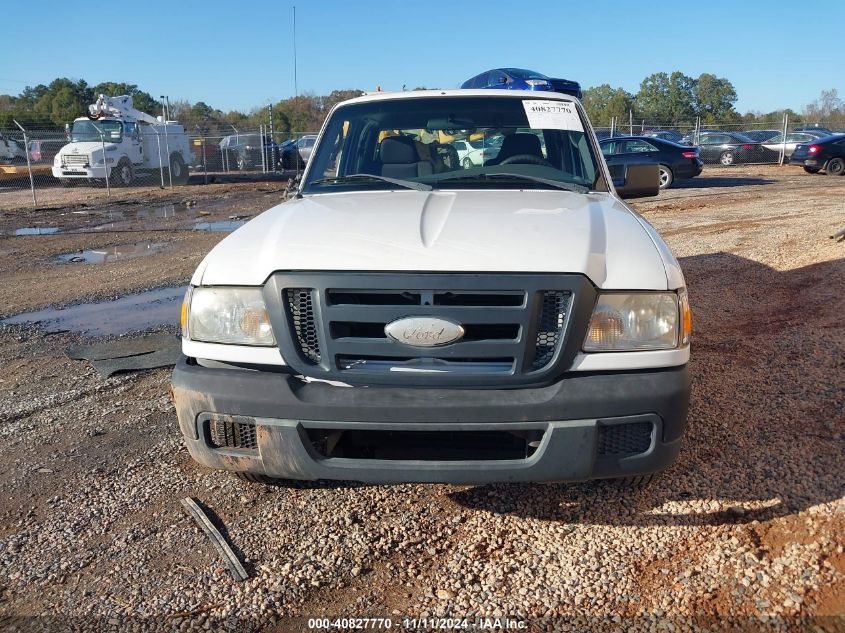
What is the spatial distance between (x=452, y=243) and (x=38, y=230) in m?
13.3

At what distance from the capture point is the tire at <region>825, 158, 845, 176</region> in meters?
21.9

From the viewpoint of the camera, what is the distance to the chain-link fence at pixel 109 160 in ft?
73.2

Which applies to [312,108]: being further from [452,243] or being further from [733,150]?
[452,243]

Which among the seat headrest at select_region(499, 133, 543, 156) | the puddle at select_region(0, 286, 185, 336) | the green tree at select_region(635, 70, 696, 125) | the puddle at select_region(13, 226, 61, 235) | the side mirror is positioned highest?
the green tree at select_region(635, 70, 696, 125)

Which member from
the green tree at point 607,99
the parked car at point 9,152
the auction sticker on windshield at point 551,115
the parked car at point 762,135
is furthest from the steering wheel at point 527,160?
the green tree at point 607,99

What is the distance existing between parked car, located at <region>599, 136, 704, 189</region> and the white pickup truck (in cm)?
1674

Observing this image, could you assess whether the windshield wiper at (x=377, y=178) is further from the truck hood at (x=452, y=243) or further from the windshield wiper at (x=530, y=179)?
the truck hood at (x=452, y=243)

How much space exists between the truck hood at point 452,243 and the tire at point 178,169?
78.9ft

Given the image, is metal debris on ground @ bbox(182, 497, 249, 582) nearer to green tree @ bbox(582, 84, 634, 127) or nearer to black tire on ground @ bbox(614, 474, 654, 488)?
black tire on ground @ bbox(614, 474, 654, 488)

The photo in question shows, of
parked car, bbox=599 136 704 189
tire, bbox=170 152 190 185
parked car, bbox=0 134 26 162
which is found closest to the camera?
parked car, bbox=599 136 704 189

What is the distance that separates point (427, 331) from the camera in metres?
2.43

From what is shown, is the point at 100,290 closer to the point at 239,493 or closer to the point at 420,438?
the point at 239,493

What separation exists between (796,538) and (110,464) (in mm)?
3160

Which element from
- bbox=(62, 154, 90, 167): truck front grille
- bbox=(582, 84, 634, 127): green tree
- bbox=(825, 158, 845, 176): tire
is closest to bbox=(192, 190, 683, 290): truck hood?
bbox=(62, 154, 90, 167): truck front grille
